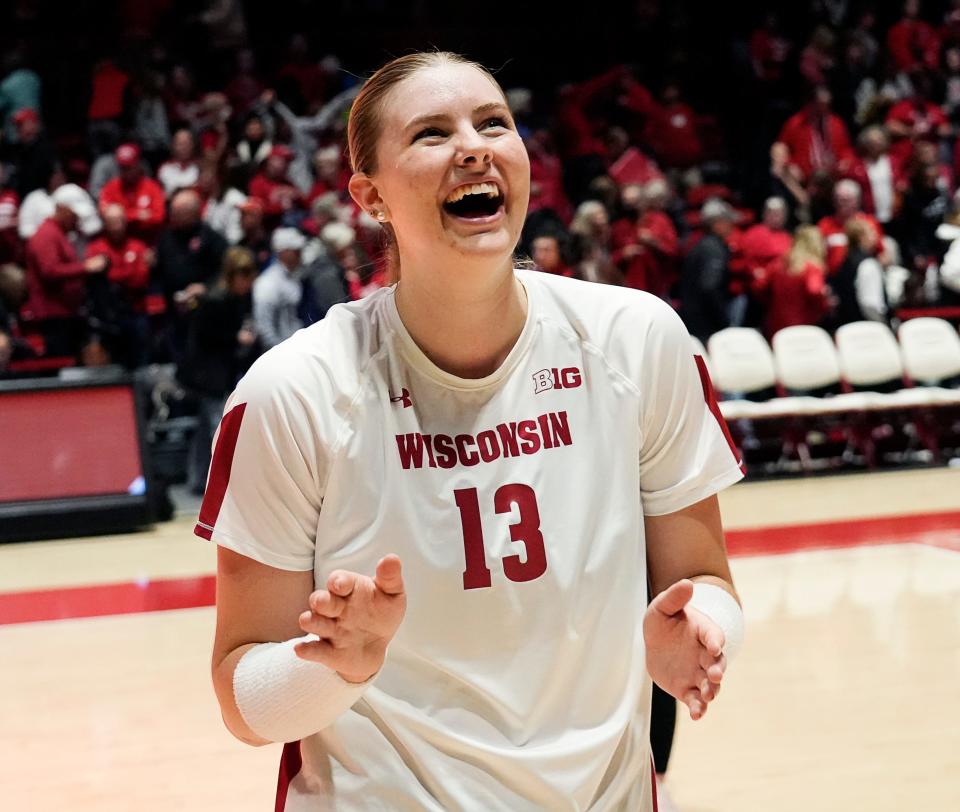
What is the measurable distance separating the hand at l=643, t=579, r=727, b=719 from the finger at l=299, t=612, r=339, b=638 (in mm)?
422

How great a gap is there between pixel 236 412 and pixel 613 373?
54cm

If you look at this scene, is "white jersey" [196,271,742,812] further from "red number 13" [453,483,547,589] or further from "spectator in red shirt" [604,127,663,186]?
"spectator in red shirt" [604,127,663,186]

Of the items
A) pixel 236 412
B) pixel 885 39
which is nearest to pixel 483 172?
pixel 236 412

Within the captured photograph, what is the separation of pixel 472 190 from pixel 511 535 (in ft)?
1.55

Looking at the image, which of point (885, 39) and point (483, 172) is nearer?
point (483, 172)

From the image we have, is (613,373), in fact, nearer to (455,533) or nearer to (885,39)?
(455,533)

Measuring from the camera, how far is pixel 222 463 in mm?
1846

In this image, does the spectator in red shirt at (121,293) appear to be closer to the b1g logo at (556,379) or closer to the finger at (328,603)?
the b1g logo at (556,379)

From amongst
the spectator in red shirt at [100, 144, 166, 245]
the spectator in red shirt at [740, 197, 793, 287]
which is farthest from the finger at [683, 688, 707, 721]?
the spectator in red shirt at [100, 144, 166, 245]

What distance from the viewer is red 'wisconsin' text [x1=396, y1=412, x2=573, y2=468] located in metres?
1.87

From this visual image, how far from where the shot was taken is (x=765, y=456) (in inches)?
375

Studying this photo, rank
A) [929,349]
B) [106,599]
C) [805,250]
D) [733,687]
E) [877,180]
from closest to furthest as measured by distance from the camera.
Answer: [733,687] < [106,599] < [929,349] < [805,250] < [877,180]

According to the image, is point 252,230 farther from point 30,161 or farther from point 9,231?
point 30,161

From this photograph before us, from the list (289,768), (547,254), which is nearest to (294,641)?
(289,768)
